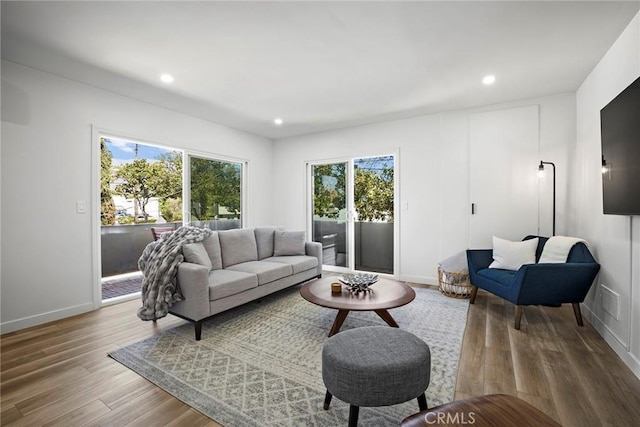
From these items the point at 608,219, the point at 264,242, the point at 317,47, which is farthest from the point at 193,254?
the point at 608,219

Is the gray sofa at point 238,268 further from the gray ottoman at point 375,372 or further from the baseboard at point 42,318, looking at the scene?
the gray ottoman at point 375,372

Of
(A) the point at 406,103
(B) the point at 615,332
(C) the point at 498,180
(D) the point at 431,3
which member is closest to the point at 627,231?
(B) the point at 615,332

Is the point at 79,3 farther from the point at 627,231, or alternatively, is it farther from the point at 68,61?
the point at 627,231

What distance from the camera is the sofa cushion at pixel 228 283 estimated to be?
270cm

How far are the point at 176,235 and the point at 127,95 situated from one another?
197 cm

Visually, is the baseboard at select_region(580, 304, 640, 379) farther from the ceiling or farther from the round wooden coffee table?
the ceiling

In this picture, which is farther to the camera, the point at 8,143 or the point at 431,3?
the point at 8,143

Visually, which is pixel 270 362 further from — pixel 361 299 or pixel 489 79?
pixel 489 79

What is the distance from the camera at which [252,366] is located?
6.92 ft

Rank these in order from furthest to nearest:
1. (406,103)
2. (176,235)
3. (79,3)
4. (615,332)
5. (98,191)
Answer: (406,103) → (98,191) → (176,235) → (615,332) → (79,3)

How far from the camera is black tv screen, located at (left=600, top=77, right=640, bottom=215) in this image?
6.37ft

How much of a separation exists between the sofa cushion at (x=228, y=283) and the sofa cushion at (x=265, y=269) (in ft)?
0.36

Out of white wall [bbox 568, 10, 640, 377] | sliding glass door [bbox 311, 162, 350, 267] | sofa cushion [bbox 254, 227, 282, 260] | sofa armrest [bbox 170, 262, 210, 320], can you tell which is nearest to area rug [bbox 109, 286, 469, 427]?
sofa armrest [bbox 170, 262, 210, 320]

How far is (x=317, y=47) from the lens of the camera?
2.49 metres
